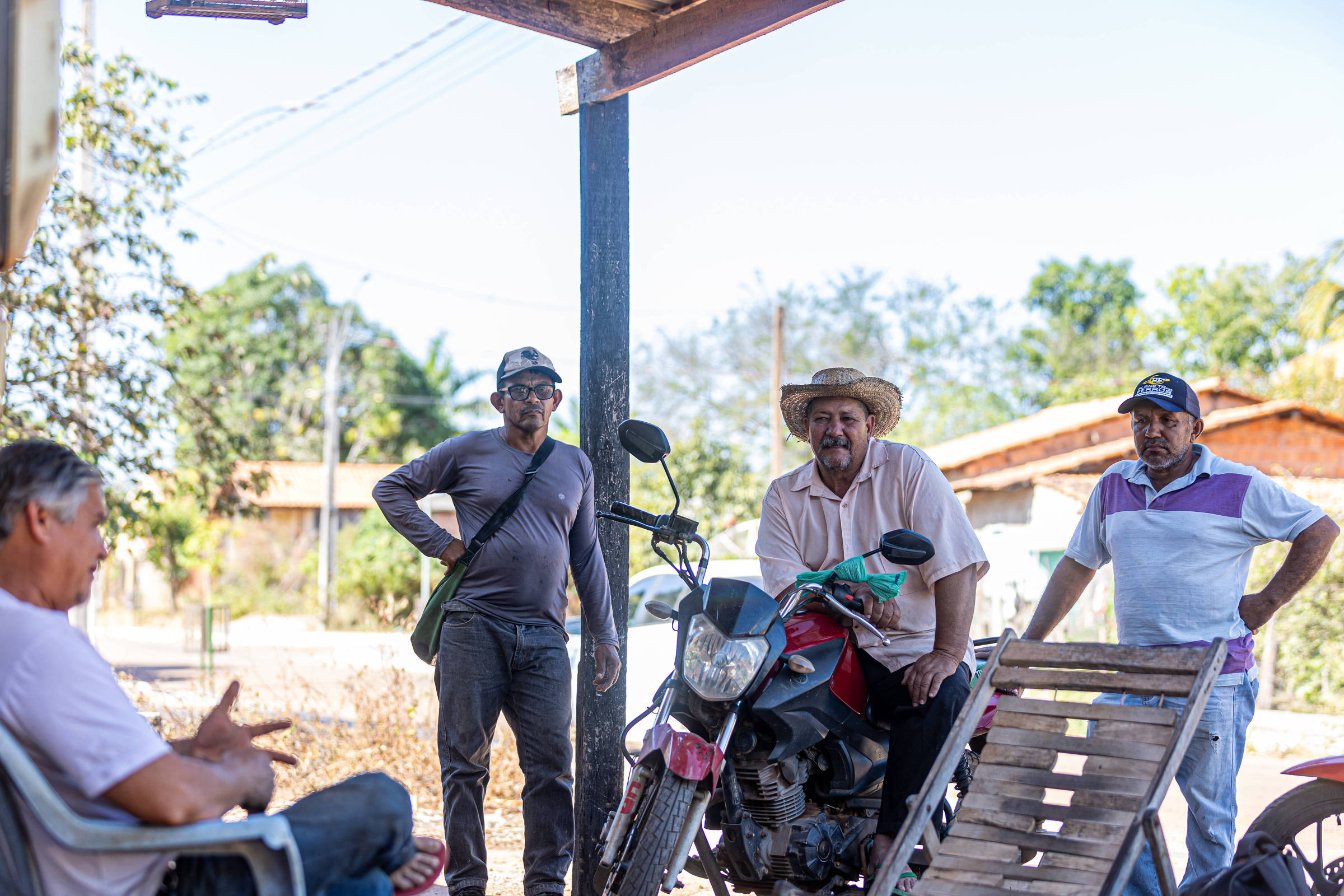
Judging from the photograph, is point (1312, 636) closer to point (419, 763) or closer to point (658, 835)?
point (419, 763)

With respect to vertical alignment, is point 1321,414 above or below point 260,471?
above

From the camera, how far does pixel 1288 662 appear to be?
39.3ft

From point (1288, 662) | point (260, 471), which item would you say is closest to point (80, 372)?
point (260, 471)

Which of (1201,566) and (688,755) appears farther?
(1201,566)

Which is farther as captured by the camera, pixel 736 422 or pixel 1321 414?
pixel 736 422

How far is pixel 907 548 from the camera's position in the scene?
12.3ft

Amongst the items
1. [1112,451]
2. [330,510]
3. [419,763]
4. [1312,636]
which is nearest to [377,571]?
[330,510]

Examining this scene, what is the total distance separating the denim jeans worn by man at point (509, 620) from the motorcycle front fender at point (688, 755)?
3.66ft

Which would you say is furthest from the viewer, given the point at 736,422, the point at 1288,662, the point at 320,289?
the point at 320,289

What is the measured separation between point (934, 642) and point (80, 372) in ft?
22.5

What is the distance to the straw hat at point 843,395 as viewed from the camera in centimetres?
448

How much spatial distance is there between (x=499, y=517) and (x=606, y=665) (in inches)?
30.8

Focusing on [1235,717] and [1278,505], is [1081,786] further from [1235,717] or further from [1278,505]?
[1278,505]

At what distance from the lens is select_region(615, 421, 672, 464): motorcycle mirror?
4059mm
